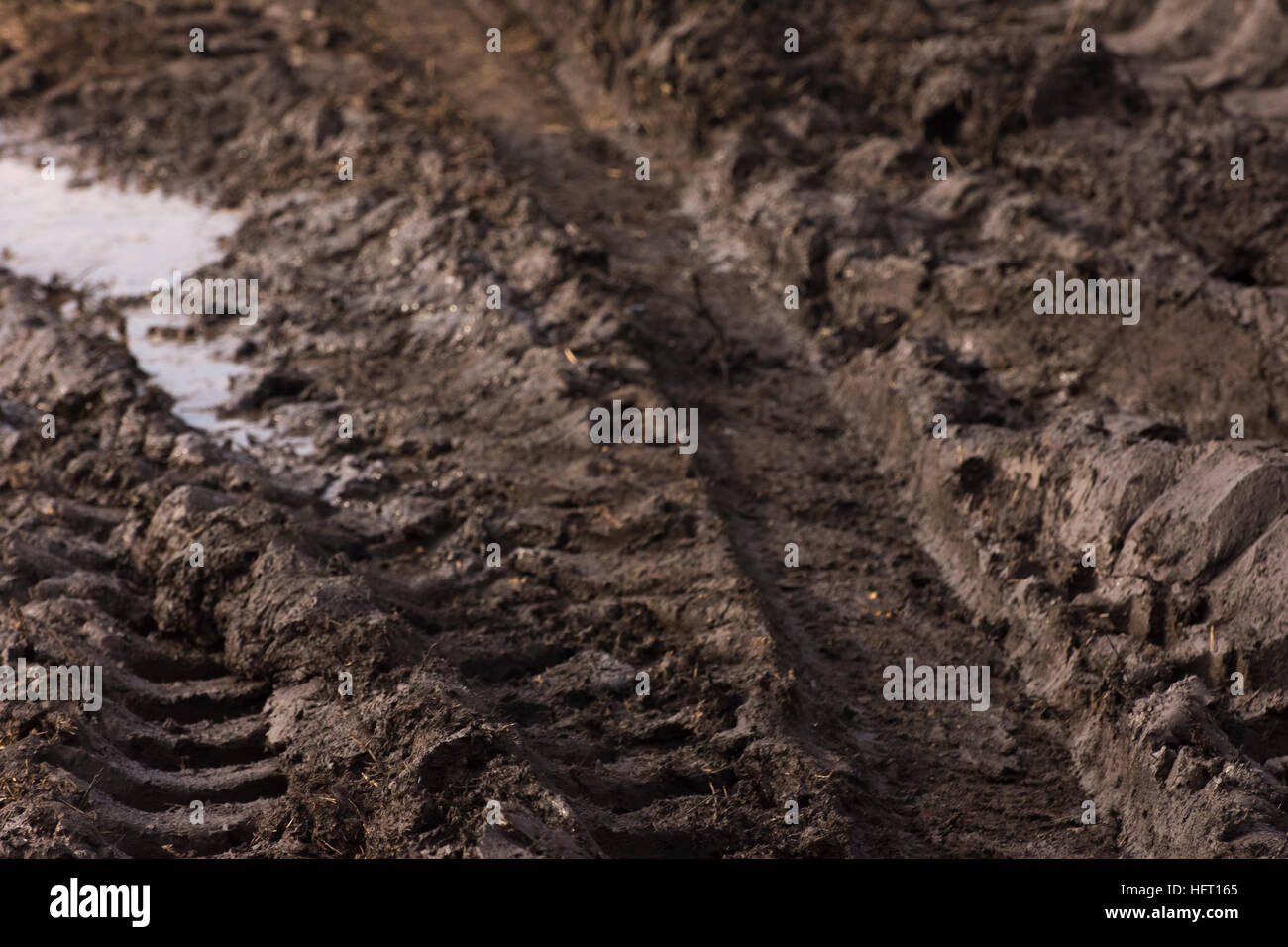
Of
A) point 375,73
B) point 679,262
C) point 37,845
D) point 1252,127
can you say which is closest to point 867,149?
point 679,262

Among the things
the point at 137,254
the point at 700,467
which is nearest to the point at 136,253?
the point at 137,254

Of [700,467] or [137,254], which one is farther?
[137,254]

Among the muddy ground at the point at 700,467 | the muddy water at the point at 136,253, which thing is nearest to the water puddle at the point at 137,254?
the muddy water at the point at 136,253

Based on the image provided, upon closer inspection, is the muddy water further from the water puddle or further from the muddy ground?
the muddy ground

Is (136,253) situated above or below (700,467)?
above

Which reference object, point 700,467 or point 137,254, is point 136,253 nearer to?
point 137,254

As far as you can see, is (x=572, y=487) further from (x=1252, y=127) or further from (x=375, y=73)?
(x=375, y=73)
